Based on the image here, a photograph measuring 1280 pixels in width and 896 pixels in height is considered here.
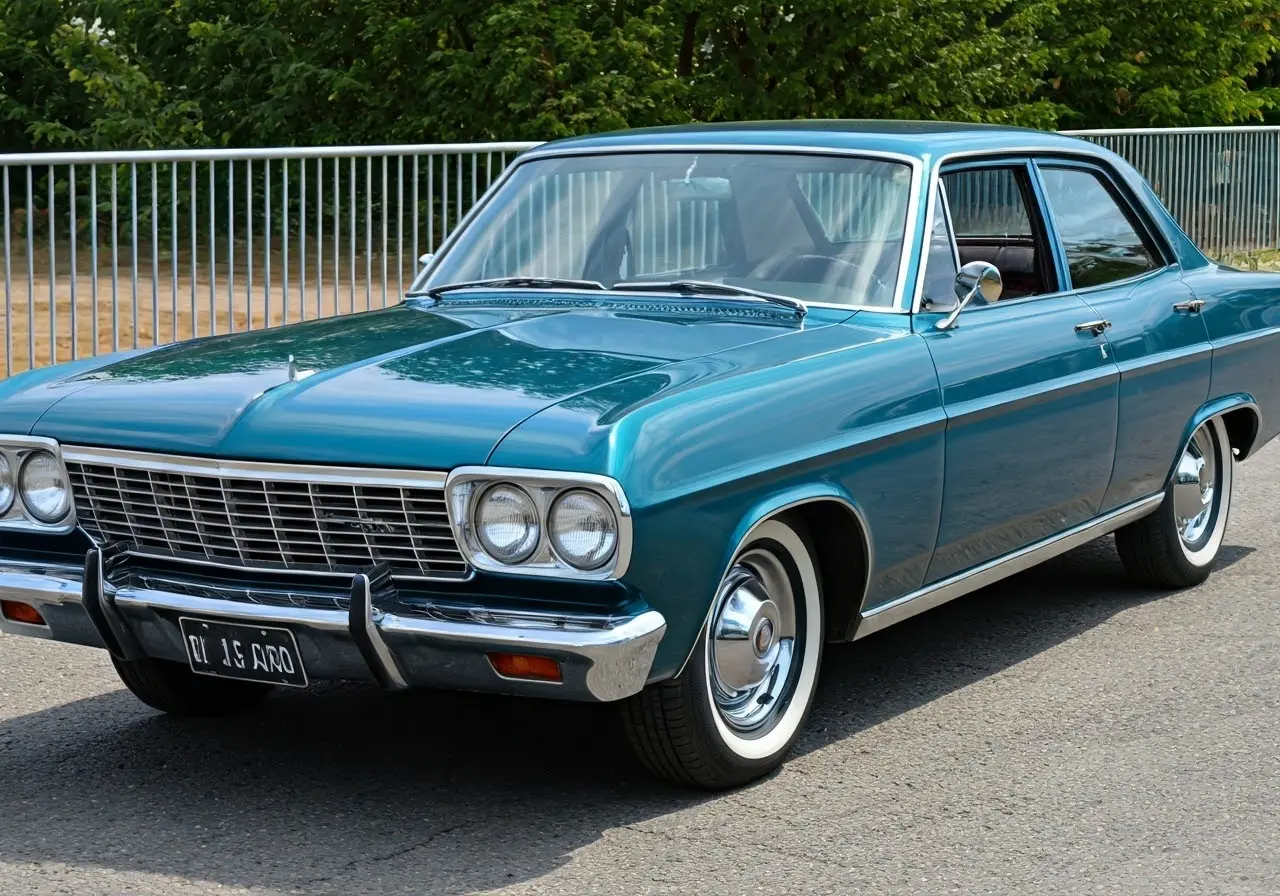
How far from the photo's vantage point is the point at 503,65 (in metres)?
17.6

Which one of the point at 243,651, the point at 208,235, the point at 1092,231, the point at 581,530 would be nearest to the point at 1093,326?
the point at 1092,231

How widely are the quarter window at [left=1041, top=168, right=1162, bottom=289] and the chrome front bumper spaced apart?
111 inches

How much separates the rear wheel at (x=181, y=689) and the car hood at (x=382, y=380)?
85 centimetres

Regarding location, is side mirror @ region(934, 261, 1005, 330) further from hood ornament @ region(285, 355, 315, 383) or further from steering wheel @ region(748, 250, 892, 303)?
hood ornament @ region(285, 355, 315, 383)

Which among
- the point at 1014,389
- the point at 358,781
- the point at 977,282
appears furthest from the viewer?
the point at 1014,389

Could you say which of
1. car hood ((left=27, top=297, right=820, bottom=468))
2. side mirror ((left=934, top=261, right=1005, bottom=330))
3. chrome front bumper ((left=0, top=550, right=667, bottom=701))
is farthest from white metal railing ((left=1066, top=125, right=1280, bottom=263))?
chrome front bumper ((left=0, top=550, right=667, bottom=701))

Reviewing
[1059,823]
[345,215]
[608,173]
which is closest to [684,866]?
[1059,823]

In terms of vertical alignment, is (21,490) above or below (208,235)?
below

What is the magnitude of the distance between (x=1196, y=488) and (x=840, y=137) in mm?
2192

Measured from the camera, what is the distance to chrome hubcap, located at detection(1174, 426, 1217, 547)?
722 cm

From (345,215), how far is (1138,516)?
5777mm

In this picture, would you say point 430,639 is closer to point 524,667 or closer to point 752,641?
point 524,667

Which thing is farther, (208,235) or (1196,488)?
(208,235)

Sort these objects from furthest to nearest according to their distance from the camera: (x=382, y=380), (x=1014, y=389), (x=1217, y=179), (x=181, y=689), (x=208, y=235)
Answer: (x=1217, y=179) → (x=208, y=235) → (x=1014, y=389) → (x=181, y=689) → (x=382, y=380)
